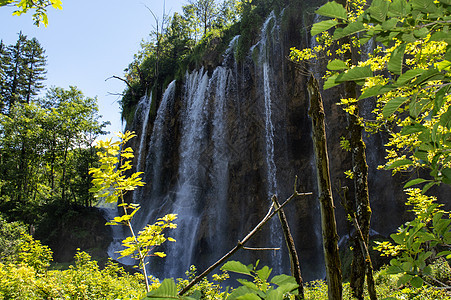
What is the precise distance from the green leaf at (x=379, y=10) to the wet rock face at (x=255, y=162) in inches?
529

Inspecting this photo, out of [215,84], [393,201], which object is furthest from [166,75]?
[393,201]

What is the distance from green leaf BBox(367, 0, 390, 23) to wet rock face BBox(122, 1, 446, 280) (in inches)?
529

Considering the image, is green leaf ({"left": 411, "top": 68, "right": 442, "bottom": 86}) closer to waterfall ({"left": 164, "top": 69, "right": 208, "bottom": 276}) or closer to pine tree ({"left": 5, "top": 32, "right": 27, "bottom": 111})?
waterfall ({"left": 164, "top": 69, "right": 208, "bottom": 276})

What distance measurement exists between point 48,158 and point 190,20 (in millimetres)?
18004

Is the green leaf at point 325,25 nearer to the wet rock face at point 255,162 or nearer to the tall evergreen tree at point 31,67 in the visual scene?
the wet rock face at point 255,162

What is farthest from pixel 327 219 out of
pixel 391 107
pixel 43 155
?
pixel 43 155

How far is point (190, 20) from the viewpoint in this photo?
28484 mm

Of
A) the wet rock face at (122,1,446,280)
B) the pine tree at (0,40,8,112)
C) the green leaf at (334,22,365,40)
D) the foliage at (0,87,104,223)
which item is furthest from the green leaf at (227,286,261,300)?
the pine tree at (0,40,8,112)

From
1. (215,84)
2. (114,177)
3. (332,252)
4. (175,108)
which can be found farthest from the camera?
(175,108)

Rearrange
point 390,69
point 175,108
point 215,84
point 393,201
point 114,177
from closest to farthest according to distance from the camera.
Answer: point 390,69
point 114,177
point 393,201
point 215,84
point 175,108

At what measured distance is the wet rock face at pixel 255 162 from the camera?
14.0m

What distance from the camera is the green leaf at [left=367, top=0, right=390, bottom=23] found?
0.95 m

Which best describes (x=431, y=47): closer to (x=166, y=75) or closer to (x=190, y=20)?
(x=166, y=75)

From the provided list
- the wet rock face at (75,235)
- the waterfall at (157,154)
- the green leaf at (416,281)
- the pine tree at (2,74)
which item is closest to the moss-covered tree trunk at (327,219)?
the green leaf at (416,281)
